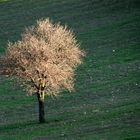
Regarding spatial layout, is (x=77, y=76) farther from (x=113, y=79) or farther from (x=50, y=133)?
(x=50, y=133)

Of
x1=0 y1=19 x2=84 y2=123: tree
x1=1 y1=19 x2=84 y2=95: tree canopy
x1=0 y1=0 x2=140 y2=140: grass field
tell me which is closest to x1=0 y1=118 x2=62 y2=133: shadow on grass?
x1=0 y1=0 x2=140 y2=140: grass field

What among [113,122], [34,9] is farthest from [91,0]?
[113,122]

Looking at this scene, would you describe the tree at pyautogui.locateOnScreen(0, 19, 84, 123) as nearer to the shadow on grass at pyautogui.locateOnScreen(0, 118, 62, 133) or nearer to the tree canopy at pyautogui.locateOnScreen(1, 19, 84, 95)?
the tree canopy at pyautogui.locateOnScreen(1, 19, 84, 95)

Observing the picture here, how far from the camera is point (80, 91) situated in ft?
217

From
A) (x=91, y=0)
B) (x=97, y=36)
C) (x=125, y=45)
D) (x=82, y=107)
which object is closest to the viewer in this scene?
(x=82, y=107)

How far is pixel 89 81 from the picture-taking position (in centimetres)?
7081

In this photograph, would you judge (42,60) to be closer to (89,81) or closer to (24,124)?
(24,124)

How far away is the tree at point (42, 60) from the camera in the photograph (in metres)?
51.6

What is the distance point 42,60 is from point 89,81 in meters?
19.6

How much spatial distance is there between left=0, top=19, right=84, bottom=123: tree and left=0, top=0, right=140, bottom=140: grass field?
3.44 m

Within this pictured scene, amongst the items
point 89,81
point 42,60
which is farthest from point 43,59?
point 89,81

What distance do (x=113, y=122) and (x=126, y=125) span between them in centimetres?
264

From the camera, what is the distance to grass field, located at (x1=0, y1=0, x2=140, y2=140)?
152 feet

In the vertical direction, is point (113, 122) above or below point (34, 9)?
below
